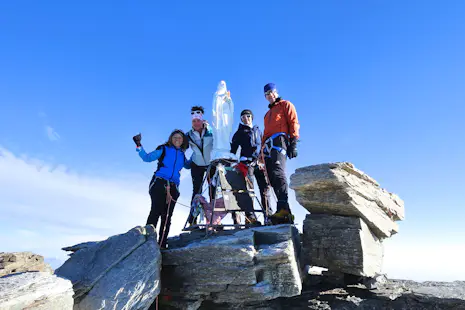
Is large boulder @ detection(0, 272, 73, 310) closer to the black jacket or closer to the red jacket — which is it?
the black jacket

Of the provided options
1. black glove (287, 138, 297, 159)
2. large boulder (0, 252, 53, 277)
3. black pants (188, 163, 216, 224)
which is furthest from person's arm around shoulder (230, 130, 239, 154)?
large boulder (0, 252, 53, 277)

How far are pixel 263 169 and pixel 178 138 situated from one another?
330 cm

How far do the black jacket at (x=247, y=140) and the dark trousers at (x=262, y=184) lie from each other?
1.65ft

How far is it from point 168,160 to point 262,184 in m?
3.51

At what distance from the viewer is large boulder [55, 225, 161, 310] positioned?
7188 millimetres

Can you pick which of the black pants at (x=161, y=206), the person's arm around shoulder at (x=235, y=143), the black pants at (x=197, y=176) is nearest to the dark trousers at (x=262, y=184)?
the person's arm around shoulder at (x=235, y=143)

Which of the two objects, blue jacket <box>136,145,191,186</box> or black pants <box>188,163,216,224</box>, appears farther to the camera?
black pants <box>188,163,216,224</box>

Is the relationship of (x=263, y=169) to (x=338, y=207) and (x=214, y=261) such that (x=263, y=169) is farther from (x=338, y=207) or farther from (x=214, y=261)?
(x=214, y=261)

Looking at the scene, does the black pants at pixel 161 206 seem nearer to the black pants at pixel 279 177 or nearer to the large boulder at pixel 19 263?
the black pants at pixel 279 177

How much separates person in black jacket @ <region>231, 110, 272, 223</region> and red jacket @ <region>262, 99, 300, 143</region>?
55 cm

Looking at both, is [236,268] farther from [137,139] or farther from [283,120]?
[137,139]

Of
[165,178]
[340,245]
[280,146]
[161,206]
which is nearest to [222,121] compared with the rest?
[280,146]

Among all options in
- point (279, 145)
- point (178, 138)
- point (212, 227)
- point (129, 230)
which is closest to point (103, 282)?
point (129, 230)

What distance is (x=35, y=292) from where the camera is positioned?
6078 millimetres
